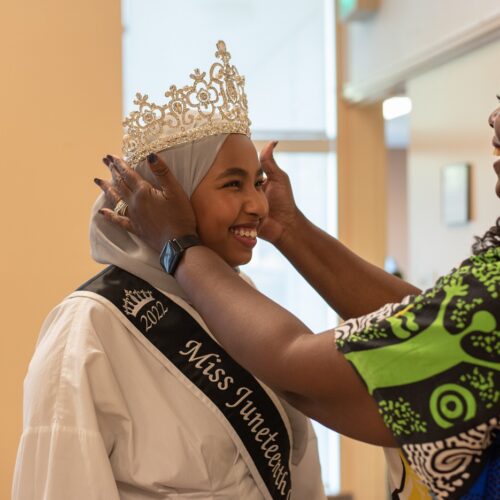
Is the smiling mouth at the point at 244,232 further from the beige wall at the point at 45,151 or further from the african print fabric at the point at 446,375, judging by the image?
the beige wall at the point at 45,151

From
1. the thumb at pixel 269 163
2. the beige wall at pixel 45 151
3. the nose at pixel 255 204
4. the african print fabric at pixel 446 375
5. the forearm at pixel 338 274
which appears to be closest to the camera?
the african print fabric at pixel 446 375

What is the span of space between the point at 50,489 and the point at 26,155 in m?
1.87

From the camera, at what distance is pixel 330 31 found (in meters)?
4.27

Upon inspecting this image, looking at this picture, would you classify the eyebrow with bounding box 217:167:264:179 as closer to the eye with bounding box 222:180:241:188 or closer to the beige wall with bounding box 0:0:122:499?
the eye with bounding box 222:180:241:188

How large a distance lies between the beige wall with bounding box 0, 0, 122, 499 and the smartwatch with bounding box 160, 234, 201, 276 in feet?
5.46

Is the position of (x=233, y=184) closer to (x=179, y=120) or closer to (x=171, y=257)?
(x=179, y=120)

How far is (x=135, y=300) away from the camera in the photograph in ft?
5.00

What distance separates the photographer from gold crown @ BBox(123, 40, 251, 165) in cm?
162

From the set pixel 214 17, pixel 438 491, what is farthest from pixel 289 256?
pixel 214 17

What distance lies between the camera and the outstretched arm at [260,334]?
1.07 metres

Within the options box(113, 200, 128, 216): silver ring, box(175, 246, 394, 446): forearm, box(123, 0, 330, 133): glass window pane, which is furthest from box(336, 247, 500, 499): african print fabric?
box(123, 0, 330, 133): glass window pane

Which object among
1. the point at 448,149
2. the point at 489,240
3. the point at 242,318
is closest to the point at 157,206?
the point at 242,318

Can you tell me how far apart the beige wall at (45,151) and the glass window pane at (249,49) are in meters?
0.78

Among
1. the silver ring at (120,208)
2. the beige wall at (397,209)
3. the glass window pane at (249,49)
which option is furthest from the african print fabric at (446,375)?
the beige wall at (397,209)
